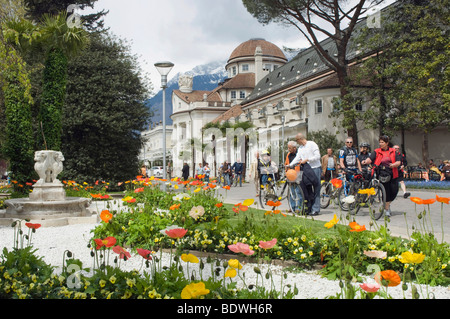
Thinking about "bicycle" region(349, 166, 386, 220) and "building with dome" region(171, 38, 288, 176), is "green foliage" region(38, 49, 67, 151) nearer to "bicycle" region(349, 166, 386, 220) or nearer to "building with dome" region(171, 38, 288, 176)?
"bicycle" region(349, 166, 386, 220)

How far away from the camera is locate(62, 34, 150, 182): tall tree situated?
22672mm

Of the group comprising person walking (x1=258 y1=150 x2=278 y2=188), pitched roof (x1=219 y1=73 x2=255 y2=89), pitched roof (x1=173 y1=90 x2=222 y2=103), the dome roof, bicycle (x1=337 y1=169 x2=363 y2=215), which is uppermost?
the dome roof

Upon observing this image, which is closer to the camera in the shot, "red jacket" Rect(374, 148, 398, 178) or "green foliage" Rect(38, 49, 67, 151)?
"red jacket" Rect(374, 148, 398, 178)

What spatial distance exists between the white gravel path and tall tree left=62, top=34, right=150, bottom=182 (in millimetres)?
14134

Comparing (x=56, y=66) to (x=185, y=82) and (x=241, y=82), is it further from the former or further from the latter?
(x=185, y=82)

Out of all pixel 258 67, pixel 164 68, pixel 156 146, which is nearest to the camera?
pixel 164 68

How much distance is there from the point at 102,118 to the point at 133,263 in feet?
60.9

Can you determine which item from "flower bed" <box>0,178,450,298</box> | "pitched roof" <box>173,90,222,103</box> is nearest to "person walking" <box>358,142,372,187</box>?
"flower bed" <box>0,178,450,298</box>

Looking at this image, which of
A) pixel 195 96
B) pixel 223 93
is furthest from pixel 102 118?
pixel 195 96

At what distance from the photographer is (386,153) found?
9242mm

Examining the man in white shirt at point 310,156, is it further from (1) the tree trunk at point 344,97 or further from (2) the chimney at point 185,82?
(2) the chimney at point 185,82

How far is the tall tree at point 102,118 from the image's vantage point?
22.7 meters

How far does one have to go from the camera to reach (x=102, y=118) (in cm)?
2280
